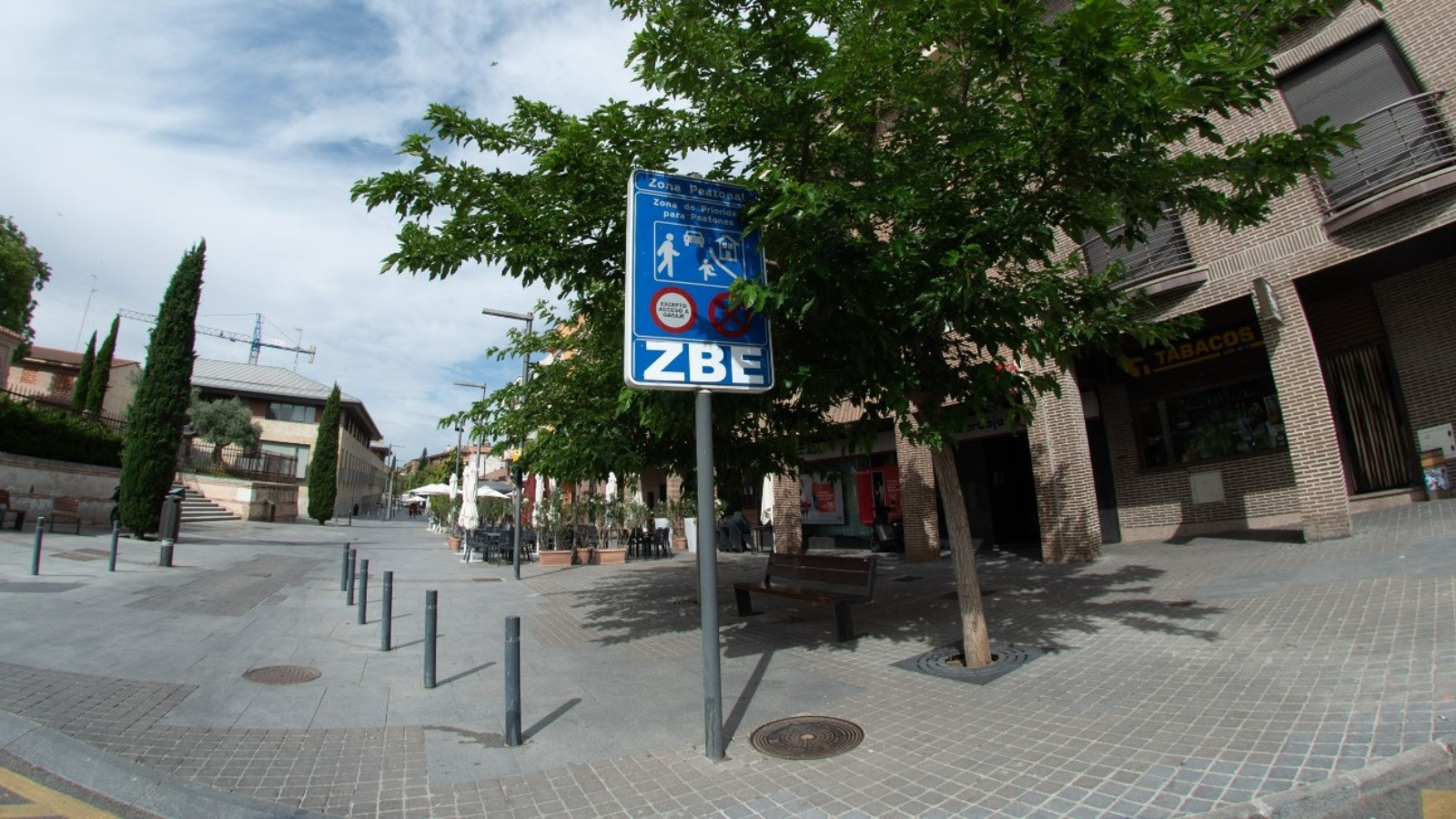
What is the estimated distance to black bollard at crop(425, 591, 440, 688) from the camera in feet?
19.3

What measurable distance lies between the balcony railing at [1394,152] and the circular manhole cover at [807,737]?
10.8 meters

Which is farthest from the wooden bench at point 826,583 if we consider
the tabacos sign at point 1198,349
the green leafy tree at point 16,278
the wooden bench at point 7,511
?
the green leafy tree at point 16,278

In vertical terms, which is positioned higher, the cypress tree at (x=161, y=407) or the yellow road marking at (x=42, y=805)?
the cypress tree at (x=161, y=407)

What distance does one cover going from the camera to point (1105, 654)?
20.0ft

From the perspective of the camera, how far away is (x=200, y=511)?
2867cm

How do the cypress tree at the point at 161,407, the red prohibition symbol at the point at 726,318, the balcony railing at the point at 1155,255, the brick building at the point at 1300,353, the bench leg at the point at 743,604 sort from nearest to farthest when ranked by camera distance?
the red prohibition symbol at the point at 726,318 < the bench leg at the point at 743,604 < the brick building at the point at 1300,353 < the balcony railing at the point at 1155,255 < the cypress tree at the point at 161,407

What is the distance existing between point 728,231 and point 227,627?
7948mm

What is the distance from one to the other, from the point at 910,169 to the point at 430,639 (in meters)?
5.94

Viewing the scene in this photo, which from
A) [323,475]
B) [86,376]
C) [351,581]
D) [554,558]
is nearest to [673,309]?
[351,581]

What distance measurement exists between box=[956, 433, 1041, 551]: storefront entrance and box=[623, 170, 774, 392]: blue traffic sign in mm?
12679

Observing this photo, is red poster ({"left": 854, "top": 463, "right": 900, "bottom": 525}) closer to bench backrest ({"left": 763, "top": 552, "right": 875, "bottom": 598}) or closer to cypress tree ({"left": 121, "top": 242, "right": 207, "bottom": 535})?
bench backrest ({"left": 763, "top": 552, "right": 875, "bottom": 598})

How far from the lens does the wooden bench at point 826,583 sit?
748 cm

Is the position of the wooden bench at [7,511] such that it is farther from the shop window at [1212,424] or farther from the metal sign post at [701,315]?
the shop window at [1212,424]

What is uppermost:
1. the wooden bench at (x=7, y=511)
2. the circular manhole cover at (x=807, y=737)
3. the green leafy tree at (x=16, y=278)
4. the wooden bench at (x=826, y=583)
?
the green leafy tree at (x=16, y=278)
